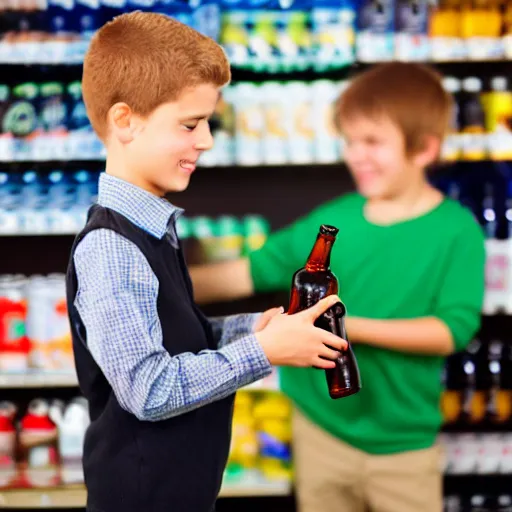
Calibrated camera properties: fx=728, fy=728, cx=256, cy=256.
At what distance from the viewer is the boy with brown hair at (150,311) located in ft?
3.53

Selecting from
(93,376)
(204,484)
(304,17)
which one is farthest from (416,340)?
(304,17)

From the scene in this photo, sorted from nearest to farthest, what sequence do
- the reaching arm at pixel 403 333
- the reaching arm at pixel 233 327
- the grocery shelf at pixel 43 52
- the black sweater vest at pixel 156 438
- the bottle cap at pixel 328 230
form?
the bottle cap at pixel 328 230 → the black sweater vest at pixel 156 438 → the reaching arm at pixel 233 327 → the reaching arm at pixel 403 333 → the grocery shelf at pixel 43 52

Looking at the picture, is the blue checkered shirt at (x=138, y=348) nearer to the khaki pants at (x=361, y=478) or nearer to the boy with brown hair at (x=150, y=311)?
the boy with brown hair at (x=150, y=311)

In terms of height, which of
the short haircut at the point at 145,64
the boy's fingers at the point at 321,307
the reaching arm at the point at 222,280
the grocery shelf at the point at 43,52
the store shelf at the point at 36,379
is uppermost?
the grocery shelf at the point at 43,52

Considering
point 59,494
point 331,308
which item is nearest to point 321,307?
point 331,308

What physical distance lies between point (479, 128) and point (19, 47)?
1.62 meters

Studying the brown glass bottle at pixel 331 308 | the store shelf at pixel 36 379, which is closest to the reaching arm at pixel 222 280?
the store shelf at pixel 36 379

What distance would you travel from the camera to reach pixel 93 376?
3.98 feet

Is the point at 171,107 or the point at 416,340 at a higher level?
the point at 171,107

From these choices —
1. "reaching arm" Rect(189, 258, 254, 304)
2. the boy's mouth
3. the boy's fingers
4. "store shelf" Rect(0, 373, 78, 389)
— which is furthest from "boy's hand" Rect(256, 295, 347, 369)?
"store shelf" Rect(0, 373, 78, 389)

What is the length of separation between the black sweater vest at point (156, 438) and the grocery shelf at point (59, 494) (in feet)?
4.49

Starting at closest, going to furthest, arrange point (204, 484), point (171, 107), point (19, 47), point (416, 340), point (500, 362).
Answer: point (171, 107), point (204, 484), point (416, 340), point (19, 47), point (500, 362)

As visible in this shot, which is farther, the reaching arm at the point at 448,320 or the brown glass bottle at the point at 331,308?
the reaching arm at the point at 448,320

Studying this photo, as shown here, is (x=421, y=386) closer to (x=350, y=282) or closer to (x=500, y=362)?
(x=350, y=282)
